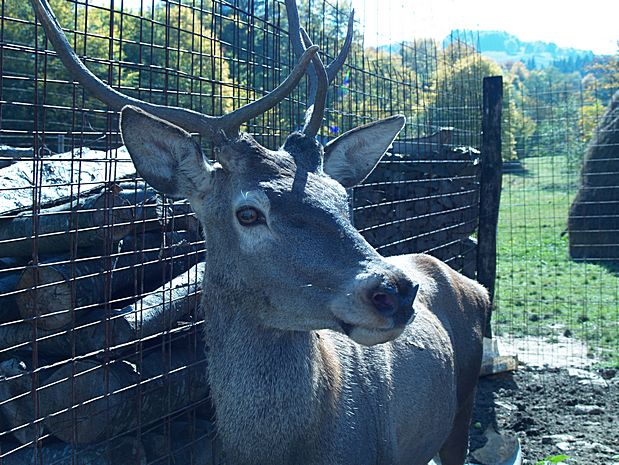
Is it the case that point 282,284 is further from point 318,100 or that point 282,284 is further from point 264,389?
point 318,100

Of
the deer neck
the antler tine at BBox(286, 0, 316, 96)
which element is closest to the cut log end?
the deer neck

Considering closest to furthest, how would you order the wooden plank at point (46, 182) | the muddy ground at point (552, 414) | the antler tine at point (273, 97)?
the antler tine at point (273, 97) → the wooden plank at point (46, 182) → the muddy ground at point (552, 414)

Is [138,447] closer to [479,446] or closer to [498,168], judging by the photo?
[479,446]

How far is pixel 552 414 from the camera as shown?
7.00 meters

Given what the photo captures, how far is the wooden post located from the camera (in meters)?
8.70

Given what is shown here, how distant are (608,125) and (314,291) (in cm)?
1492

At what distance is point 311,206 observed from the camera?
10.2 ft

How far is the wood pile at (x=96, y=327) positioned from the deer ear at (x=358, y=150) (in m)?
1.03

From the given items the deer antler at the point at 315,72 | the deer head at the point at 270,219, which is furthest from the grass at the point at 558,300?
the deer head at the point at 270,219

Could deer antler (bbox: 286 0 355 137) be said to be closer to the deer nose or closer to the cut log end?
the deer nose

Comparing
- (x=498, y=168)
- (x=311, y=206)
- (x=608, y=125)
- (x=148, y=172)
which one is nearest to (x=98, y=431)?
(x=148, y=172)

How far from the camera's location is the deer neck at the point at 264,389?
3.33 m

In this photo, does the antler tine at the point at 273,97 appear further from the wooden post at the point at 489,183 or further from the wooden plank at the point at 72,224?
the wooden post at the point at 489,183

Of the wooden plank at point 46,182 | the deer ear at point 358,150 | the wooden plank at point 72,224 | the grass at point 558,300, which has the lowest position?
the grass at point 558,300
